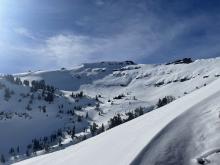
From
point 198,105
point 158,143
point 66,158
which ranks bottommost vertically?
point 66,158

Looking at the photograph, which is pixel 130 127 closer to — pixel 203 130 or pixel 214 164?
pixel 203 130

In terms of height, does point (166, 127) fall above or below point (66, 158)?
above

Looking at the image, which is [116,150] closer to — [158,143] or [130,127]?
[158,143]

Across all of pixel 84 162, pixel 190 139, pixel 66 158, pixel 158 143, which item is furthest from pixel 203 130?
pixel 66 158

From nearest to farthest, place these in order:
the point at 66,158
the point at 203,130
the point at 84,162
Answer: the point at 203,130
the point at 84,162
the point at 66,158

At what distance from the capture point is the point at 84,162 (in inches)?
528

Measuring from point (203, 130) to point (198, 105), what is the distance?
1882mm

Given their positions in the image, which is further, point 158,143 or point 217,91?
point 217,91

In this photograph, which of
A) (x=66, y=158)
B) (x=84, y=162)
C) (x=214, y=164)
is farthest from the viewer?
(x=66, y=158)

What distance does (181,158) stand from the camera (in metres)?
10.5

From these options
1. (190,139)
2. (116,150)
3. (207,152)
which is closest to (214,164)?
(207,152)

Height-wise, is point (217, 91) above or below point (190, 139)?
above

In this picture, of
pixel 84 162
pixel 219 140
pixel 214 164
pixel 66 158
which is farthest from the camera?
pixel 66 158

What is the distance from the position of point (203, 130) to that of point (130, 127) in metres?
4.17
